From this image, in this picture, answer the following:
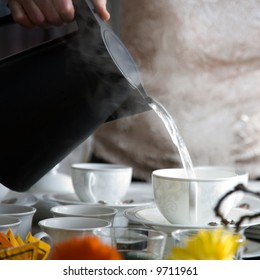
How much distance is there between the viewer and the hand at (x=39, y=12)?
2.66ft

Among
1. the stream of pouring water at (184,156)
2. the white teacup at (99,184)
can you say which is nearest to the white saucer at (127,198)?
the white teacup at (99,184)

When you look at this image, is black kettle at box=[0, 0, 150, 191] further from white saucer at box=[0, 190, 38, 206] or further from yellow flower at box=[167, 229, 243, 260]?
yellow flower at box=[167, 229, 243, 260]

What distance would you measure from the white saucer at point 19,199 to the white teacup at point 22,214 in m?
0.11

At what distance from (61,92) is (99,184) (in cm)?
26

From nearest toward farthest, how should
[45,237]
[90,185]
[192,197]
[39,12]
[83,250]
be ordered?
1. [83,250]
2. [45,237]
3. [192,197]
4. [39,12]
5. [90,185]

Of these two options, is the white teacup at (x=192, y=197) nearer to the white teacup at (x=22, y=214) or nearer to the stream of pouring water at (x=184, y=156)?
the stream of pouring water at (x=184, y=156)

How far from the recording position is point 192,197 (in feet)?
2.45

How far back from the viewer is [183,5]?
5.08 feet

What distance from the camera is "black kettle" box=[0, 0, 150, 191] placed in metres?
0.76

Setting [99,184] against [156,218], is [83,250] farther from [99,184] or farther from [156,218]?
[99,184]

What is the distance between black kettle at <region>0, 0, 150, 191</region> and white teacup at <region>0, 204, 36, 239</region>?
3cm

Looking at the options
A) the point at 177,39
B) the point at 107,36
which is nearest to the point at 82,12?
the point at 107,36

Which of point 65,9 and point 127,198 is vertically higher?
point 65,9

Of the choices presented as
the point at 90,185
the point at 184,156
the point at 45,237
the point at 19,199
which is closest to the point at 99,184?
the point at 90,185
